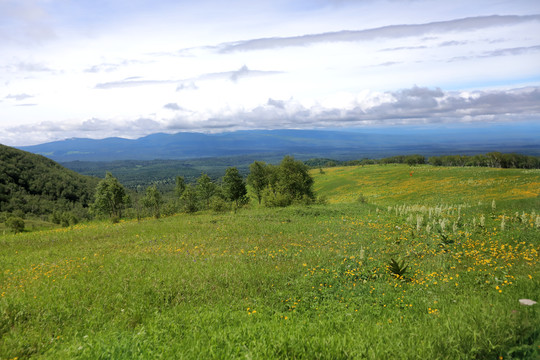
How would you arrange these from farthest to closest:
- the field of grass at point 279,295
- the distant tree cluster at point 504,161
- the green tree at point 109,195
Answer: the distant tree cluster at point 504,161 → the green tree at point 109,195 → the field of grass at point 279,295

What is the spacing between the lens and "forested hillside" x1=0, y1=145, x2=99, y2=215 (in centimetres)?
15257

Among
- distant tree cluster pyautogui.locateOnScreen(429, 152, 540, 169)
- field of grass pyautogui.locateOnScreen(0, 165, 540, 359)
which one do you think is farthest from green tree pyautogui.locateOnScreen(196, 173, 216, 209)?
distant tree cluster pyautogui.locateOnScreen(429, 152, 540, 169)

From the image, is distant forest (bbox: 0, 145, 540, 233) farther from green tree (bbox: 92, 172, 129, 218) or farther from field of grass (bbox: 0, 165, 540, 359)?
field of grass (bbox: 0, 165, 540, 359)

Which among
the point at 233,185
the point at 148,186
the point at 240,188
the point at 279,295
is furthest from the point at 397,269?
the point at 148,186

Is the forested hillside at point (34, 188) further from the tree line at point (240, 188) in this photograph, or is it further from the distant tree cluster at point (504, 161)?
the distant tree cluster at point (504, 161)

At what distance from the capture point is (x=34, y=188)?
171125 mm

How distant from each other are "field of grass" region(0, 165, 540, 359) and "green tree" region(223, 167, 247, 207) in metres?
36.7

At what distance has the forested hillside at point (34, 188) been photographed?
153 metres


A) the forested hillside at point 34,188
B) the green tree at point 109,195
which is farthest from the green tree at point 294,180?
the forested hillside at point 34,188

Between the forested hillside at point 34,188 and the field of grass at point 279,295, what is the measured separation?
6286 inches

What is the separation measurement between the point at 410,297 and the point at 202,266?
6.89m

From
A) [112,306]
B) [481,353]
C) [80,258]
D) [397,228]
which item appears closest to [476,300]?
[481,353]

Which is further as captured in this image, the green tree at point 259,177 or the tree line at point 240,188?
the green tree at point 259,177

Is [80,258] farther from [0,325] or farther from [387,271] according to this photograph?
[387,271]
